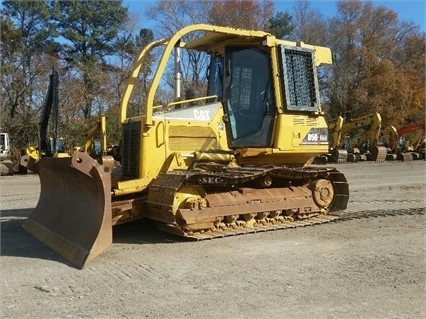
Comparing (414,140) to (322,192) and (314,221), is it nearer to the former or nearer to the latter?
(322,192)

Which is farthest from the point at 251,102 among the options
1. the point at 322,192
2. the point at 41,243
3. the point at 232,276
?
the point at 41,243

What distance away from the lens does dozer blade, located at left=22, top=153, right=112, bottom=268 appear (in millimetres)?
6000

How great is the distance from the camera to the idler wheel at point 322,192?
8352 millimetres

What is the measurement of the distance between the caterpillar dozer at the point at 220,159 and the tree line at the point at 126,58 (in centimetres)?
1052

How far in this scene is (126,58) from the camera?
36031mm

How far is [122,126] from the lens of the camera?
7699 millimetres

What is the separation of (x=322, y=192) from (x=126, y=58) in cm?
2962

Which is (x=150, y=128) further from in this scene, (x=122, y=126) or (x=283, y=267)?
(x=283, y=267)

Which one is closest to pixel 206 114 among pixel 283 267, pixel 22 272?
pixel 283 267

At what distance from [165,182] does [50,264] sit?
1.79 meters

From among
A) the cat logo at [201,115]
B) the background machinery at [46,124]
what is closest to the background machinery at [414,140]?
the cat logo at [201,115]

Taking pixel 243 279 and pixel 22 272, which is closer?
pixel 243 279

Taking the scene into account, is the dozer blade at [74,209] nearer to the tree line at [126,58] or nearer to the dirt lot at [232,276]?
the dirt lot at [232,276]

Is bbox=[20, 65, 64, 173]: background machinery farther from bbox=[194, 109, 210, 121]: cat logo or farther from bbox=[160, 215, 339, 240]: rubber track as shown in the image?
bbox=[160, 215, 339, 240]: rubber track
